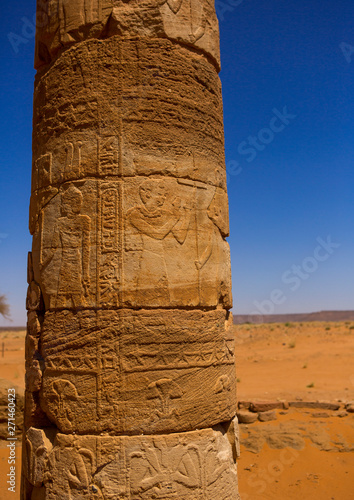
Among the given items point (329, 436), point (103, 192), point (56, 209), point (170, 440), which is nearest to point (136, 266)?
point (103, 192)

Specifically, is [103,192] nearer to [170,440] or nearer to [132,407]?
[132,407]

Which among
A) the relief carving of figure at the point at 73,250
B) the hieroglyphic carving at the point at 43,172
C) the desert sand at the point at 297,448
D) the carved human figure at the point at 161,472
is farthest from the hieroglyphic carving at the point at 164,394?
the desert sand at the point at 297,448

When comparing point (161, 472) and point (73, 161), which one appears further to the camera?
point (73, 161)

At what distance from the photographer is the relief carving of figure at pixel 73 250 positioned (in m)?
3.21

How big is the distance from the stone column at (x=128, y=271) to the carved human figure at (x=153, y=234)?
0.01 m

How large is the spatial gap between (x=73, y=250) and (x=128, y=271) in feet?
1.54

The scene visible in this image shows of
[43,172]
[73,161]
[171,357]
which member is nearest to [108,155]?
[73,161]

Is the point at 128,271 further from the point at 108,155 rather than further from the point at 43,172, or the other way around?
the point at 43,172

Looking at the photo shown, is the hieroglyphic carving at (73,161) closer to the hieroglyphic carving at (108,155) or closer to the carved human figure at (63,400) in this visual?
the hieroglyphic carving at (108,155)

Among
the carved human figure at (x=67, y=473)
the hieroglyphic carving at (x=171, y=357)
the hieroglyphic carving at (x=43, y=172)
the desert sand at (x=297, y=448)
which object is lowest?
the desert sand at (x=297, y=448)

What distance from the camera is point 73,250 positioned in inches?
Result: 129

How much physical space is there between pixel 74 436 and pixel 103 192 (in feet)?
5.87

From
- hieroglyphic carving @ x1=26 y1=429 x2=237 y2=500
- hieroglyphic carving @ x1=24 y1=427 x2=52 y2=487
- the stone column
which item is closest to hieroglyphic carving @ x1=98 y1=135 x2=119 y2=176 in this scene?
the stone column

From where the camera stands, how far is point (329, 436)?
806 cm
